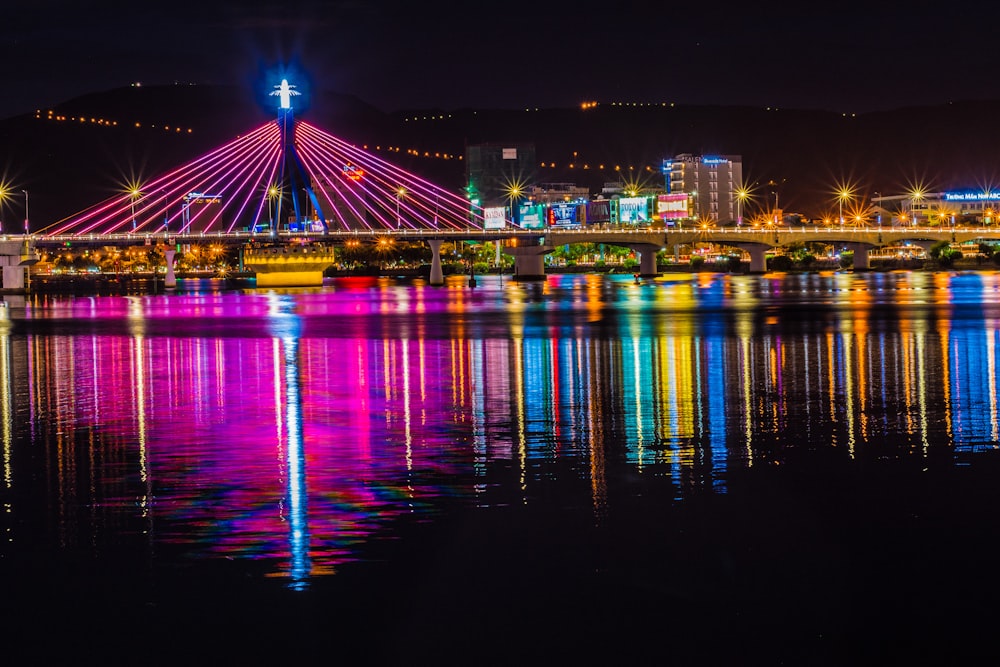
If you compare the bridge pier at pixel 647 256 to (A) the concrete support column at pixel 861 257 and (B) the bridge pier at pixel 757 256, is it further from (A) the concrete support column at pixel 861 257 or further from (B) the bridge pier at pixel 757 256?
(A) the concrete support column at pixel 861 257

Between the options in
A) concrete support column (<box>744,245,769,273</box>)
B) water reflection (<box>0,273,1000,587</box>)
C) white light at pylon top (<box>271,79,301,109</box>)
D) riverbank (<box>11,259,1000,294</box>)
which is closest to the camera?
water reflection (<box>0,273,1000,587</box>)

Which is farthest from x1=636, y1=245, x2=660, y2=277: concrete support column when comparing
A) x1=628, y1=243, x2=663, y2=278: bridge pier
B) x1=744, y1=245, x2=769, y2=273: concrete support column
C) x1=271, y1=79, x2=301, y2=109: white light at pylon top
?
x1=271, y1=79, x2=301, y2=109: white light at pylon top

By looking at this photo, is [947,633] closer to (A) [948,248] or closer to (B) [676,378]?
(B) [676,378]

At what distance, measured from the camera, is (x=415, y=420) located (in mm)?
17641

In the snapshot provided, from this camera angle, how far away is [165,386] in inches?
918

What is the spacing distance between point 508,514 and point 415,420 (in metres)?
6.67

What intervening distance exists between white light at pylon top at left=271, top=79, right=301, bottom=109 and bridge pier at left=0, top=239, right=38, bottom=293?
25203mm

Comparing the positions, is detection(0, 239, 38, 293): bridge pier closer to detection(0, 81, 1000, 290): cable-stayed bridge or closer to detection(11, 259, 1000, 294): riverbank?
detection(0, 81, 1000, 290): cable-stayed bridge

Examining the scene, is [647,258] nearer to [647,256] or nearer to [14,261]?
[647,256]

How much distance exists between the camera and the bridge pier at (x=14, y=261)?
114 metres

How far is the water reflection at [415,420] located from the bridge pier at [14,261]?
80.6 meters

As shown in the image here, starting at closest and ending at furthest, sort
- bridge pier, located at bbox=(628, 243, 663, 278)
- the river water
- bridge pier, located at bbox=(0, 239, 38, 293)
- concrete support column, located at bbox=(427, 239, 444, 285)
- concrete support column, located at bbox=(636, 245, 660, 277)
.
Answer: the river water → bridge pier, located at bbox=(0, 239, 38, 293) → concrete support column, located at bbox=(427, 239, 444, 285) → bridge pier, located at bbox=(628, 243, 663, 278) → concrete support column, located at bbox=(636, 245, 660, 277)

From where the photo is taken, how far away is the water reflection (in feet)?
37.8

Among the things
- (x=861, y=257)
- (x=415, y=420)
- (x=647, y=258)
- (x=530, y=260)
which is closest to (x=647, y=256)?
(x=647, y=258)
